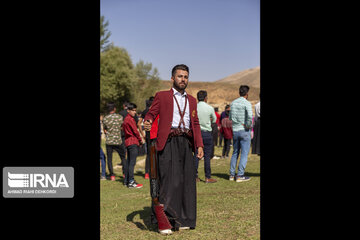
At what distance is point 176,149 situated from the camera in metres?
5.90

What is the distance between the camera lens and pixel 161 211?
18.4 ft

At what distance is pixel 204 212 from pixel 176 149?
64.5 inches

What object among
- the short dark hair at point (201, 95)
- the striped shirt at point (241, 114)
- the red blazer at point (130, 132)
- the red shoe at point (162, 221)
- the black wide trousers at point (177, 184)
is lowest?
the red shoe at point (162, 221)

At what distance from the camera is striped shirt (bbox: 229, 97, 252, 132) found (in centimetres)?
988

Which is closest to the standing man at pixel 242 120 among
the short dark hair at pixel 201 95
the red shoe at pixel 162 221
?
the short dark hair at pixel 201 95

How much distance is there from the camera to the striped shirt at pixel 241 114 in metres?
9.88

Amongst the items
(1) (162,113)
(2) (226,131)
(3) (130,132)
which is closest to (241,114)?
(3) (130,132)

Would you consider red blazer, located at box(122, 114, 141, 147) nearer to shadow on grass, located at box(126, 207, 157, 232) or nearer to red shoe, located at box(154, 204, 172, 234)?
shadow on grass, located at box(126, 207, 157, 232)

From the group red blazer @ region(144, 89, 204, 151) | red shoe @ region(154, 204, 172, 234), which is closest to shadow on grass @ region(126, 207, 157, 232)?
red shoe @ region(154, 204, 172, 234)
